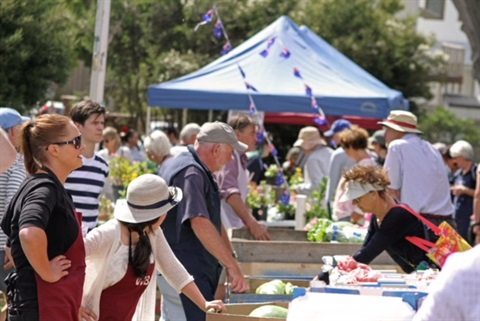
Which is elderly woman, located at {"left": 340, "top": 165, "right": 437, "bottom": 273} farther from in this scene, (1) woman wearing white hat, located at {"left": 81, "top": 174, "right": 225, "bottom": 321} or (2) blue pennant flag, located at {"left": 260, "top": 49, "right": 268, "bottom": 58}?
(2) blue pennant flag, located at {"left": 260, "top": 49, "right": 268, "bottom": 58}

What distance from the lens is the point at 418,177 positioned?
9.51 m

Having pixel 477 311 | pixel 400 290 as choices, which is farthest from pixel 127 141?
pixel 477 311

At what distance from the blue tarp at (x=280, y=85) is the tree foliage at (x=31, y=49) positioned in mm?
1511

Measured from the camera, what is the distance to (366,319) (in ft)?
17.3

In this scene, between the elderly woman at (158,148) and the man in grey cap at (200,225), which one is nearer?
the man in grey cap at (200,225)

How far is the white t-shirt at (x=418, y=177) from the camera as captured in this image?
31.1 feet

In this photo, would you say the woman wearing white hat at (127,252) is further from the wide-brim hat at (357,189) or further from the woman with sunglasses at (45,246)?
the wide-brim hat at (357,189)

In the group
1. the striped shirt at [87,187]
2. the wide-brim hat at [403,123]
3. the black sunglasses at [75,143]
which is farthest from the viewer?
the wide-brim hat at [403,123]

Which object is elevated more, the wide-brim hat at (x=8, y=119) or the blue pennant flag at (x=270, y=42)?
the wide-brim hat at (x=8, y=119)

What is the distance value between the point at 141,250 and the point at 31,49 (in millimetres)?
10569

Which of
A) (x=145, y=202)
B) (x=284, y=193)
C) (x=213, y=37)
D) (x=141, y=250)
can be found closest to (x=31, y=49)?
(x=284, y=193)

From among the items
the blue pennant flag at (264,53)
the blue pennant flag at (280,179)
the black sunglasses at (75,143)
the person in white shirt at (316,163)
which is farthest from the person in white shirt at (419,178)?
the blue pennant flag at (264,53)

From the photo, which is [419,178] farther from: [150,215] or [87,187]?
[150,215]

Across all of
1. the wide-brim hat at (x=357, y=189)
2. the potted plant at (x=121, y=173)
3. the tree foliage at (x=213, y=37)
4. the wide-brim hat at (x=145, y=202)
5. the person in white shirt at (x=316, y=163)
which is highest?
the wide-brim hat at (x=145, y=202)
